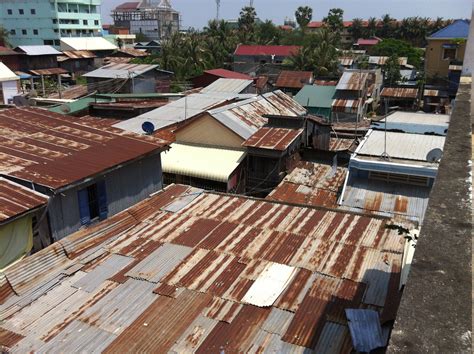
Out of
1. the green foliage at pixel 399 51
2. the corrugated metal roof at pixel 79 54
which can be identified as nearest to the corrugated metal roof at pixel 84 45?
the corrugated metal roof at pixel 79 54

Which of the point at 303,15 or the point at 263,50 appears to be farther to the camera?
the point at 303,15

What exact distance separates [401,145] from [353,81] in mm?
23294

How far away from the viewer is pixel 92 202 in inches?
491

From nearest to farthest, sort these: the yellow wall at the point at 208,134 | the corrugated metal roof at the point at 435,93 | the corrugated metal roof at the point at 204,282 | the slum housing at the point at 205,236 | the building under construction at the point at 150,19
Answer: the corrugated metal roof at the point at 204,282, the slum housing at the point at 205,236, the yellow wall at the point at 208,134, the corrugated metal roof at the point at 435,93, the building under construction at the point at 150,19

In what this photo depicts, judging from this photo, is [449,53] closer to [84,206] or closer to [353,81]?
[353,81]

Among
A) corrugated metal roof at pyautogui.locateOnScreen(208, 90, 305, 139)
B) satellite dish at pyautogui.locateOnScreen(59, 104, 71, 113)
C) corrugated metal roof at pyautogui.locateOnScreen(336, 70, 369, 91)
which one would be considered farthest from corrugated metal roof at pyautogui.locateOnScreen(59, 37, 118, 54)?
corrugated metal roof at pyautogui.locateOnScreen(208, 90, 305, 139)

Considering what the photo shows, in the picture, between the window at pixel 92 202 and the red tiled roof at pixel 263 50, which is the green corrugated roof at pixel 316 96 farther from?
the window at pixel 92 202

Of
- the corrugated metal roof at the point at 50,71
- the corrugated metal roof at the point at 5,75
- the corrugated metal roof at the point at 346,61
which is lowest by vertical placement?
the corrugated metal roof at the point at 50,71

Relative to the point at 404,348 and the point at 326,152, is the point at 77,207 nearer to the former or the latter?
the point at 404,348

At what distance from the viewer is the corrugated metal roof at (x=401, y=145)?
56.4 ft

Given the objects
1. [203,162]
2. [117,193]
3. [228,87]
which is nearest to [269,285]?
[117,193]

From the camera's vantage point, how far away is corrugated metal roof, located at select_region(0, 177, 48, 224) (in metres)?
9.62

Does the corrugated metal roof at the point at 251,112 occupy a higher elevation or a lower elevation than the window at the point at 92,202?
higher

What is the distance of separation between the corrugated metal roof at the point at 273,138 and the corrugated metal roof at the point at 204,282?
22.0ft
